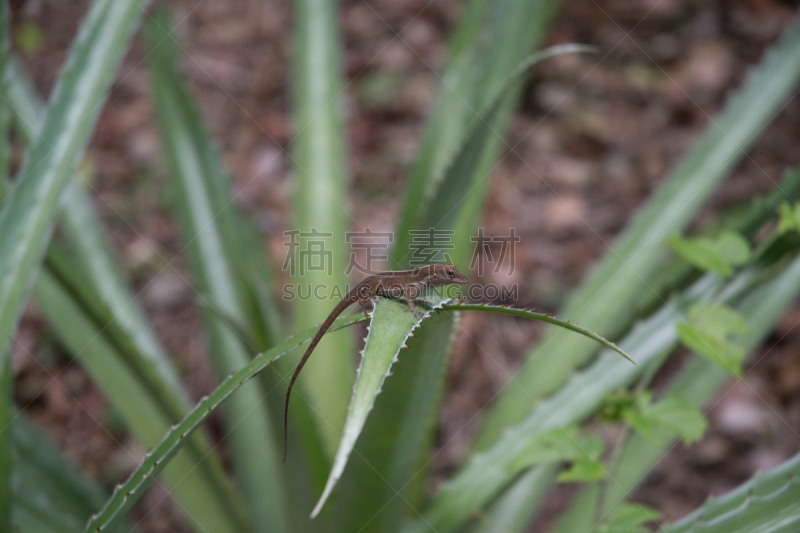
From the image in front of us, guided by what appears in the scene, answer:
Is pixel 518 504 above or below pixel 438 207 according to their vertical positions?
below

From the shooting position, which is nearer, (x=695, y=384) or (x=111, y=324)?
(x=111, y=324)

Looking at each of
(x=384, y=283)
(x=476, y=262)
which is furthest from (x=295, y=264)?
(x=476, y=262)

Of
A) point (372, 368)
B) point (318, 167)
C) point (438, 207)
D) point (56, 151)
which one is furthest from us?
point (318, 167)

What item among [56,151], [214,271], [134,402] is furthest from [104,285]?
[56,151]

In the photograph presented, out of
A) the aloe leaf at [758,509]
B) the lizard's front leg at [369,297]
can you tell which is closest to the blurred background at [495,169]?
the lizard's front leg at [369,297]

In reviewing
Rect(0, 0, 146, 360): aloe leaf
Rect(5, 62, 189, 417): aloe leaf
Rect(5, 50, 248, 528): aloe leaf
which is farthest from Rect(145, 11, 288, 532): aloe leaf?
Result: Rect(0, 0, 146, 360): aloe leaf

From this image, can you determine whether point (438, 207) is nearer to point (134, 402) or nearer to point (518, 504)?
point (518, 504)

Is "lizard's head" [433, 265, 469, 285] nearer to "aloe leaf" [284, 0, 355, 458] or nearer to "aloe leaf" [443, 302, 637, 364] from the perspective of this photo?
"aloe leaf" [284, 0, 355, 458]
